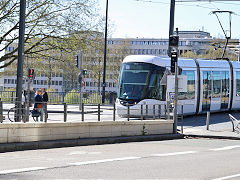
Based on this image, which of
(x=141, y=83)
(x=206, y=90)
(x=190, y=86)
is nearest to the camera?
(x=141, y=83)

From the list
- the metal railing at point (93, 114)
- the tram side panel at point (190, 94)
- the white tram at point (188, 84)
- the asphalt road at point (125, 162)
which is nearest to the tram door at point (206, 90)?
the white tram at point (188, 84)

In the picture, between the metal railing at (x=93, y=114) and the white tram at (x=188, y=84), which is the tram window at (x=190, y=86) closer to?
the white tram at (x=188, y=84)

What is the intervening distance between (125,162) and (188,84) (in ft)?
62.1

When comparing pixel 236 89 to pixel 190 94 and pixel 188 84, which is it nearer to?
pixel 190 94

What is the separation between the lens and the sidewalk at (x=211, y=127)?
81.0 ft

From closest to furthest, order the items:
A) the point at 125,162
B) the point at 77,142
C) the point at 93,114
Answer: the point at 125,162
the point at 77,142
the point at 93,114

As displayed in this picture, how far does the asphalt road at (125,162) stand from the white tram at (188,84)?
6.04m

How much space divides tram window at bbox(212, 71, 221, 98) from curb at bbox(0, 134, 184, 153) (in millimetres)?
10925

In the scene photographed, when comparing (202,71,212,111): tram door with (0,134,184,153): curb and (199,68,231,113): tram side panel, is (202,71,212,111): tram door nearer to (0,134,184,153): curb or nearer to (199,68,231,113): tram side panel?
(199,68,231,113): tram side panel

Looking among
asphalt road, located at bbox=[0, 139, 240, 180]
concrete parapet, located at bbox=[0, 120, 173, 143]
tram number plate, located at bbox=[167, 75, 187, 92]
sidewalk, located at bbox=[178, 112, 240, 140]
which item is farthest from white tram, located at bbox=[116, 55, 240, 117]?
asphalt road, located at bbox=[0, 139, 240, 180]

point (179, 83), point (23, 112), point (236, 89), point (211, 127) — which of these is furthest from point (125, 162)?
point (236, 89)

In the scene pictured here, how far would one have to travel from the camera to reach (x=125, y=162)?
14.3m

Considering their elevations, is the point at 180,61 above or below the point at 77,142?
above

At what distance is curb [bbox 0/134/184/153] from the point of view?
57.0 feet
